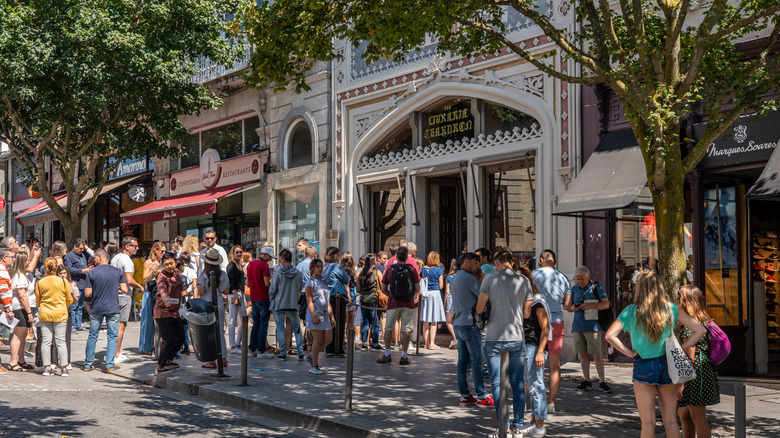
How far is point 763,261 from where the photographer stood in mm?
12352

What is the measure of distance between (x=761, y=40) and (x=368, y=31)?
5.64m

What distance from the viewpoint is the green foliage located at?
19.3 m

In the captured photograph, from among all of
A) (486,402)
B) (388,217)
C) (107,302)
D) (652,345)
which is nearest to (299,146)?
(388,217)

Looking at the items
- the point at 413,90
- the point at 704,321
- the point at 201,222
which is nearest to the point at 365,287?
the point at 413,90

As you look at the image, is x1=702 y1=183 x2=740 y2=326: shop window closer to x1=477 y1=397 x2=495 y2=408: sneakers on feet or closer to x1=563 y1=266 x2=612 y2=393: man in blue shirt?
x1=563 y1=266 x2=612 y2=393: man in blue shirt

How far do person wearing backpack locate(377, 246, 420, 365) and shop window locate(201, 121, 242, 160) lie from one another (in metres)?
11.2

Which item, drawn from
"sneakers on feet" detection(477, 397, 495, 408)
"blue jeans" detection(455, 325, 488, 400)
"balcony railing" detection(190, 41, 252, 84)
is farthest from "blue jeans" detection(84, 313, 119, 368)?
"balcony railing" detection(190, 41, 252, 84)

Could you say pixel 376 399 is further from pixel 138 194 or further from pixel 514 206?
pixel 138 194

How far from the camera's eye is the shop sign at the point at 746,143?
36.7 ft

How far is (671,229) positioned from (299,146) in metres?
14.1

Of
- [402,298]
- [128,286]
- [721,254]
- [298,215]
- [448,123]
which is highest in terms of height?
[448,123]

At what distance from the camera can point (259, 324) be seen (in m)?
13.7

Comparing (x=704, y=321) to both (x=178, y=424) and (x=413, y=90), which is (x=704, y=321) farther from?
(x=413, y=90)

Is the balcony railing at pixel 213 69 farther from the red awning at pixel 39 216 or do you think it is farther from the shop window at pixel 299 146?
the red awning at pixel 39 216
